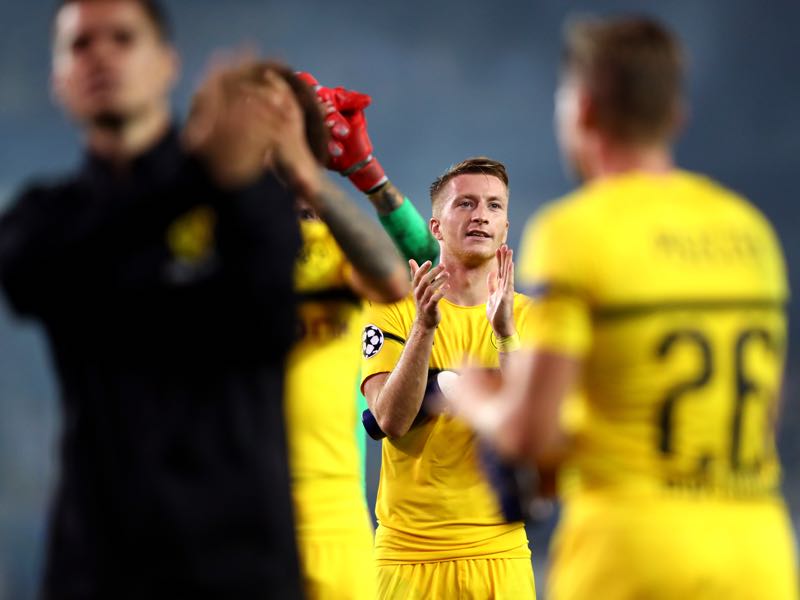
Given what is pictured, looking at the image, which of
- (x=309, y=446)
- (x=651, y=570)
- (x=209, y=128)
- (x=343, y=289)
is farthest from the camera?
(x=309, y=446)

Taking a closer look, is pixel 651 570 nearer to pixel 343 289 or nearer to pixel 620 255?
pixel 620 255

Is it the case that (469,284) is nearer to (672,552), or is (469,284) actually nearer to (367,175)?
(367,175)

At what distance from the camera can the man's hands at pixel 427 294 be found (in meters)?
3.93

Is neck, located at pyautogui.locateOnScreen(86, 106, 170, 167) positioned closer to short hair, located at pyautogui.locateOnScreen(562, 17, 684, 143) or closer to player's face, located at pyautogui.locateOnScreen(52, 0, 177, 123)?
player's face, located at pyautogui.locateOnScreen(52, 0, 177, 123)

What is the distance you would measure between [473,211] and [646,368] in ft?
8.25

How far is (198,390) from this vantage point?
7.41 ft

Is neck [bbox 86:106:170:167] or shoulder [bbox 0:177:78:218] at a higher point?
neck [bbox 86:106:170:167]

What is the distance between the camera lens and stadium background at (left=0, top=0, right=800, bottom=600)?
16.9 meters

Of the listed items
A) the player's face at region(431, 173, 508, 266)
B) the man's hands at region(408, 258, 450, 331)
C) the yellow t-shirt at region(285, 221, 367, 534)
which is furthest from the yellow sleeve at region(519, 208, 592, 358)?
the player's face at region(431, 173, 508, 266)

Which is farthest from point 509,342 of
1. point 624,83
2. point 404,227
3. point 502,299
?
point 624,83

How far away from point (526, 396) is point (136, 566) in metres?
0.88

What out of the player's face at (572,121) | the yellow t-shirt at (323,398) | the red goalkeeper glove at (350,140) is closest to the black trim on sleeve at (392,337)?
the red goalkeeper glove at (350,140)

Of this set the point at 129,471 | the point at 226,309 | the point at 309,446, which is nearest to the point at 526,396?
the point at 226,309

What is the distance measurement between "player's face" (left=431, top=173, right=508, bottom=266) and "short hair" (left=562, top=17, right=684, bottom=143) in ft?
7.50
